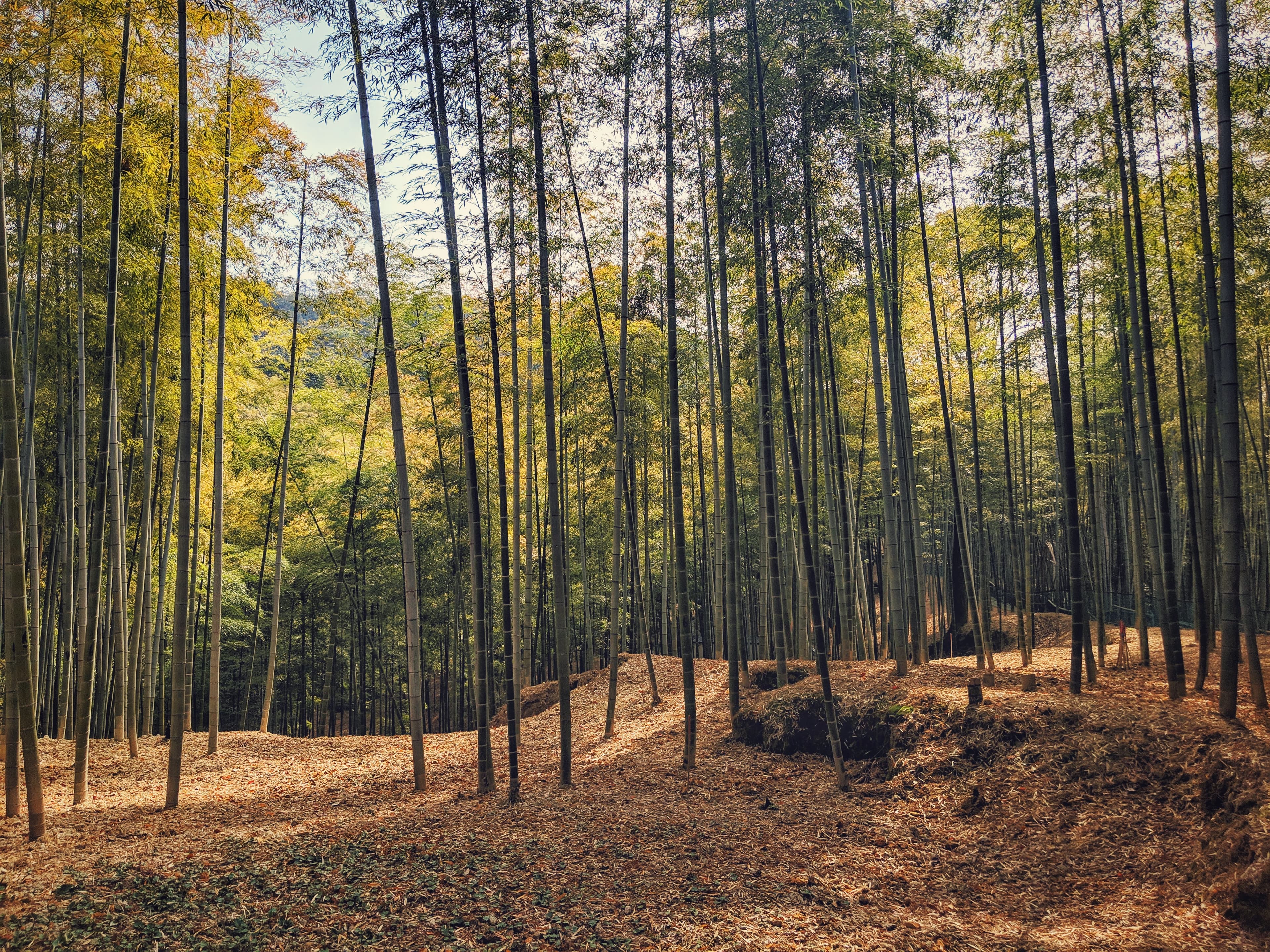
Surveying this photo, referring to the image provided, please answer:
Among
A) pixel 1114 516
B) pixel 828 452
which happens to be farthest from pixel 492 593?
pixel 1114 516

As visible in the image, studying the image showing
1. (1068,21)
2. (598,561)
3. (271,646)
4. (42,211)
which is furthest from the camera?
(598,561)

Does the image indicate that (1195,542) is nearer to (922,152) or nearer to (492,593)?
(922,152)

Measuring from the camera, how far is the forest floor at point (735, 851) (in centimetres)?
318

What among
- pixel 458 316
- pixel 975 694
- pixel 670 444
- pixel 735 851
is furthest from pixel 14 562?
pixel 975 694

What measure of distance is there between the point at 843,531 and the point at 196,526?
9.11m

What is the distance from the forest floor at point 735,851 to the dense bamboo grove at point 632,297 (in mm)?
520

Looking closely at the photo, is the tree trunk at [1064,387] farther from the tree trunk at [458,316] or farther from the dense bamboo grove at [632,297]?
the tree trunk at [458,316]

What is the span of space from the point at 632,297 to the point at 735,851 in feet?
26.2

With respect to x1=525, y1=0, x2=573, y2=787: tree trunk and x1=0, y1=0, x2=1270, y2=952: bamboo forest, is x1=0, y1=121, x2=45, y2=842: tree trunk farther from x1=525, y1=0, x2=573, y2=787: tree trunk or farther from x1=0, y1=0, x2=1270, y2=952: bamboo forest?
x1=525, y1=0, x2=573, y2=787: tree trunk

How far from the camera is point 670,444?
7.62m

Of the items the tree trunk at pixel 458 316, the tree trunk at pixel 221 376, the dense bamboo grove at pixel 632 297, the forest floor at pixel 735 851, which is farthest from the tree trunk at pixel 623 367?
the tree trunk at pixel 221 376

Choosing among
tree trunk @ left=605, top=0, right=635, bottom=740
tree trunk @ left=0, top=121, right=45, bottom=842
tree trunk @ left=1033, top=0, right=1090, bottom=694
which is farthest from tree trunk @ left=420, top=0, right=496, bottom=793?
tree trunk @ left=1033, top=0, right=1090, bottom=694

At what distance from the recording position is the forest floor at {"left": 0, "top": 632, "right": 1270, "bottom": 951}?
3.18m

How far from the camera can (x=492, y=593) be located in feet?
45.0
